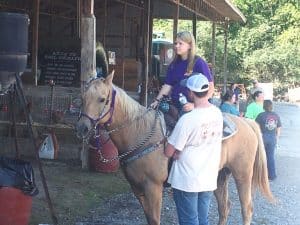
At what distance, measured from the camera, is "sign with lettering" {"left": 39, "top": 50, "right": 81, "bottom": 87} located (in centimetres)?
1151

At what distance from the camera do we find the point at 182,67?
5.88 m

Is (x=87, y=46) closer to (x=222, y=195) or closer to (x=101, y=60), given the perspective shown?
(x=222, y=195)

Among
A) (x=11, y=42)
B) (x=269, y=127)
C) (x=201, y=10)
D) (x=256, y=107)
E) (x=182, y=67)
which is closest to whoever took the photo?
(x=182, y=67)

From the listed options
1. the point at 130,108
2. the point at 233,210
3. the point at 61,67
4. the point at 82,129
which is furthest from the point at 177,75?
the point at 61,67

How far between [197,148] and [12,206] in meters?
2.10

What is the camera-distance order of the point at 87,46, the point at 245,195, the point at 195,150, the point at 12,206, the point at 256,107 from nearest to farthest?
the point at 195,150
the point at 12,206
the point at 245,195
the point at 87,46
the point at 256,107

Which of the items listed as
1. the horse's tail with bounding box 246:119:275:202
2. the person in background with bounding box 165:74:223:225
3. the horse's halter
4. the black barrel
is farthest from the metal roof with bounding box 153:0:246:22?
the person in background with bounding box 165:74:223:225

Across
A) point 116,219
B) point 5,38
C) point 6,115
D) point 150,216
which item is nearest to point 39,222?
point 116,219

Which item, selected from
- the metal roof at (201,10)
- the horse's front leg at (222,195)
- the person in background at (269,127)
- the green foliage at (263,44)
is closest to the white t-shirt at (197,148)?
the horse's front leg at (222,195)

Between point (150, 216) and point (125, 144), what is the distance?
2.44 ft

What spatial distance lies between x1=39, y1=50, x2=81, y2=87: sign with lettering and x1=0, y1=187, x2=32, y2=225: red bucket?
588 centimetres

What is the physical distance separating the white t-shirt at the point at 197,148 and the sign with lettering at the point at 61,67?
6.98 metres

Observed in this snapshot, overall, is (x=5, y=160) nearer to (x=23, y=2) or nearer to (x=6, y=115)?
(x=6, y=115)

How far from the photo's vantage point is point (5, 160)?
5.78 m
